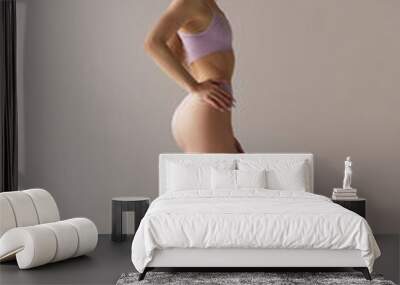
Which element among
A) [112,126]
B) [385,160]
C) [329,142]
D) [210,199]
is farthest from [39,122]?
[385,160]

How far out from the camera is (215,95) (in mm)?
6902

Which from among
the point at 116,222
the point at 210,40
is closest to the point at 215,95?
the point at 210,40

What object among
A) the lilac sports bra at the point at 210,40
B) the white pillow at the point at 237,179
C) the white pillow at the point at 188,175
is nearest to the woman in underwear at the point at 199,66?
the lilac sports bra at the point at 210,40

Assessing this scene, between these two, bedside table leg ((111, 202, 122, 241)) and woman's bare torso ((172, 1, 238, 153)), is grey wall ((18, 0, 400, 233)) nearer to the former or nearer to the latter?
woman's bare torso ((172, 1, 238, 153))

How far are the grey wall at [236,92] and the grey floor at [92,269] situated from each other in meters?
1.04

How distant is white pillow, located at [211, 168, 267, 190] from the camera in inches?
252

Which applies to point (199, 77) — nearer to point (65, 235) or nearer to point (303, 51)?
point (303, 51)

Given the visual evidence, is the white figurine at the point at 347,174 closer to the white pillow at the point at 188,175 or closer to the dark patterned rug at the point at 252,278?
the white pillow at the point at 188,175

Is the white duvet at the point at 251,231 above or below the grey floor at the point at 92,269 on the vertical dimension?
above

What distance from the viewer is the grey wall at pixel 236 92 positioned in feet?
23.2

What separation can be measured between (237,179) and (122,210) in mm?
1140

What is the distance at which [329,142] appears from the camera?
7125mm

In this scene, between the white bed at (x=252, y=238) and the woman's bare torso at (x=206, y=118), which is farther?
the woman's bare torso at (x=206, y=118)

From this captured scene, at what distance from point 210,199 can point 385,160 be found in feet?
8.10
